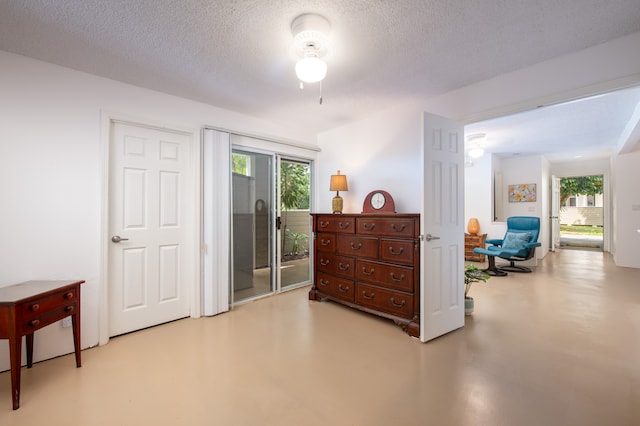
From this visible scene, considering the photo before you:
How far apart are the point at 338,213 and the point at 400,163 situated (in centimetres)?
97

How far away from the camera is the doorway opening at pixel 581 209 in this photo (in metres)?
10.7

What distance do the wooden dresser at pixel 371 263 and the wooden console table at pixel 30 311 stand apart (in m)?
2.42

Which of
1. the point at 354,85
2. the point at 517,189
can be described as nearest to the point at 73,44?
the point at 354,85

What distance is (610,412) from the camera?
61.1 inches

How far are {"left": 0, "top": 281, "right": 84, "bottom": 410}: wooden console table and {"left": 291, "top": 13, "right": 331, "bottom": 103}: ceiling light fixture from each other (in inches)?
93.7

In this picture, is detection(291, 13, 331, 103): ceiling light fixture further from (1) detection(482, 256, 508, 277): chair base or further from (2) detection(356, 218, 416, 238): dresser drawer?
(1) detection(482, 256, 508, 277): chair base

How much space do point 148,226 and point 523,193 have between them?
300 inches

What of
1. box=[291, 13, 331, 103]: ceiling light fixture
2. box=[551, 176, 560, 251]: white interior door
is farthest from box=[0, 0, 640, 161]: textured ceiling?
box=[551, 176, 560, 251]: white interior door

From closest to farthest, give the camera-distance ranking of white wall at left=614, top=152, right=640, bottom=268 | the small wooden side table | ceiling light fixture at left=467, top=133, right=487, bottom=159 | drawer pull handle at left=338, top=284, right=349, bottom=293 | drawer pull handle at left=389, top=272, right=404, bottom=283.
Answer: drawer pull handle at left=389, top=272, right=404, bottom=283 < drawer pull handle at left=338, top=284, right=349, bottom=293 < ceiling light fixture at left=467, top=133, right=487, bottom=159 < white wall at left=614, top=152, right=640, bottom=268 < the small wooden side table

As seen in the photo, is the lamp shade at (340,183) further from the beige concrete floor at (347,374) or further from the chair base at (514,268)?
the chair base at (514,268)

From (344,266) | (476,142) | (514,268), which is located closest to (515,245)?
(514,268)

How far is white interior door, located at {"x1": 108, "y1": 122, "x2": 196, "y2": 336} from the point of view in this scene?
2576 mm

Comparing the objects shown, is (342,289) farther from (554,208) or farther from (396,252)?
(554,208)

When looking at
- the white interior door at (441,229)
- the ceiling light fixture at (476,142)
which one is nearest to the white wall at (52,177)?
the white interior door at (441,229)
